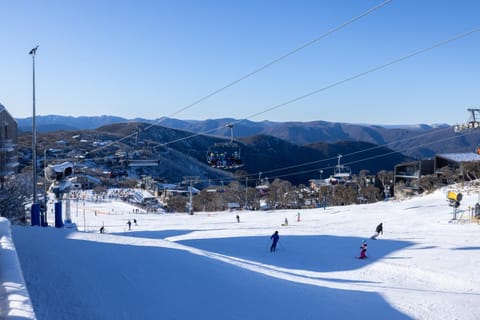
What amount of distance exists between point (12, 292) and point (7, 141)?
19.5 m

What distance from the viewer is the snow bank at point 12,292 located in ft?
10.3

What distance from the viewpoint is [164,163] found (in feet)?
356

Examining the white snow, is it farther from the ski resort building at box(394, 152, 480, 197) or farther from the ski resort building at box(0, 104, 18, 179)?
the ski resort building at box(394, 152, 480, 197)

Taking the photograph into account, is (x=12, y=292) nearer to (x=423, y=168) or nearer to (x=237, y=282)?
(x=237, y=282)

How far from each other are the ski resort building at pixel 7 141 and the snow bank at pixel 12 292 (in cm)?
1783

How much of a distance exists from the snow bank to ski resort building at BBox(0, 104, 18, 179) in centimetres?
1783

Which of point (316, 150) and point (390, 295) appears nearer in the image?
point (390, 295)

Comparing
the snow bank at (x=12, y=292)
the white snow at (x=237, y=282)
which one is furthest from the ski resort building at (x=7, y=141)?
the snow bank at (x=12, y=292)

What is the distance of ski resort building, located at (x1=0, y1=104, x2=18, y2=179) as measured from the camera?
2039cm

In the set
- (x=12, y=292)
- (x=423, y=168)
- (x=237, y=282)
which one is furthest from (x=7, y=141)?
(x=423, y=168)

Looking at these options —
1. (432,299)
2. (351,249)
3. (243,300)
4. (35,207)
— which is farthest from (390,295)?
(35,207)

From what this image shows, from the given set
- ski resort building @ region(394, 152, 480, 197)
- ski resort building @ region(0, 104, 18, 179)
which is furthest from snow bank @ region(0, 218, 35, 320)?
ski resort building @ region(394, 152, 480, 197)

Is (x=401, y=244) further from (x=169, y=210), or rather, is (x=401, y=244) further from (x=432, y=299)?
(x=169, y=210)

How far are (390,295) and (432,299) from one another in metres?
0.77
